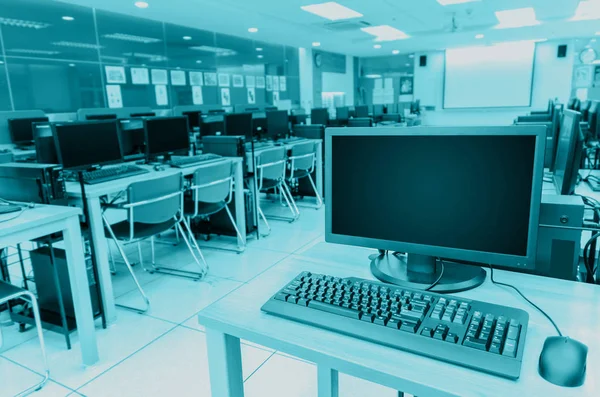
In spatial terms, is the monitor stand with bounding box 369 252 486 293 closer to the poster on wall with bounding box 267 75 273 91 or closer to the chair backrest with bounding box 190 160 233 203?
the chair backrest with bounding box 190 160 233 203

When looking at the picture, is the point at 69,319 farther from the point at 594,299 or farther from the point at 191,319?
the point at 594,299

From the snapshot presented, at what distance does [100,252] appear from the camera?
237 cm

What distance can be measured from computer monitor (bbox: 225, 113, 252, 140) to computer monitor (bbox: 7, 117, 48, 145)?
2572 millimetres

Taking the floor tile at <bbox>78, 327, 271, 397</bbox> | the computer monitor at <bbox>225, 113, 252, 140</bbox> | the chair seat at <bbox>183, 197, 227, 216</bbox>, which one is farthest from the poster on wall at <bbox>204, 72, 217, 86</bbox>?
the floor tile at <bbox>78, 327, 271, 397</bbox>

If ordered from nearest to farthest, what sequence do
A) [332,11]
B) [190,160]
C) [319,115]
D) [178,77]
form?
[190,160], [332,11], [319,115], [178,77]

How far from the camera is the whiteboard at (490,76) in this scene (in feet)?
40.7

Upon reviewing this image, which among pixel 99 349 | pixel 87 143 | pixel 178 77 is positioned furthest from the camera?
pixel 178 77

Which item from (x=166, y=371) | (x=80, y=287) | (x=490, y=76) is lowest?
(x=166, y=371)

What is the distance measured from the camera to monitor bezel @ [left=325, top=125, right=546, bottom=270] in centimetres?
97

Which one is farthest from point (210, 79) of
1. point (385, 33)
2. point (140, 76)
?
point (385, 33)

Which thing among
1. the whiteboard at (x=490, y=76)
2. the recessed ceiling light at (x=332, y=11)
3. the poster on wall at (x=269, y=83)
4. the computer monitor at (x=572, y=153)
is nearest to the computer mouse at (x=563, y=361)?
the computer monitor at (x=572, y=153)

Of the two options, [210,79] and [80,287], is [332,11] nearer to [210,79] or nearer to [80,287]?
[210,79]

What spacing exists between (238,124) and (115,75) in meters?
3.62

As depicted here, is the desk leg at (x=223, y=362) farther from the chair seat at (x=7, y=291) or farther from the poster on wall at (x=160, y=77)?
the poster on wall at (x=160, y=77)
